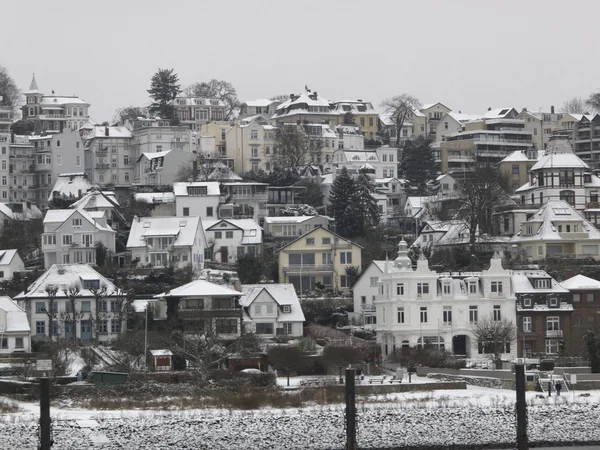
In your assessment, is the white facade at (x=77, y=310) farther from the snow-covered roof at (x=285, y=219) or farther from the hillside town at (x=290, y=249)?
the snow-covered roof at (x=285, y=219)

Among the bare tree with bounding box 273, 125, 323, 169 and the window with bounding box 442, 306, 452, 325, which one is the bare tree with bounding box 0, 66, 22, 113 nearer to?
the bare tree with bounding box 273, 125, 323, 169

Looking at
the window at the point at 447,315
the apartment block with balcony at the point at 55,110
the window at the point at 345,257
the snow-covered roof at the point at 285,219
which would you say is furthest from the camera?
the apartment block with balcony at the point at 55,110

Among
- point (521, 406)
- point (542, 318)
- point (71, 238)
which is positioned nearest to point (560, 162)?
point (542, 318)

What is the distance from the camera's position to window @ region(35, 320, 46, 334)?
87750 mm

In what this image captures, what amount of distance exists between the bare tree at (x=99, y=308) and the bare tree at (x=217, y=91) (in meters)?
78.7

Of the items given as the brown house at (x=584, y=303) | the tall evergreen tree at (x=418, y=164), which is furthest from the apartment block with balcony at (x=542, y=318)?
the tall evergreen tree at (x=418, y=164)

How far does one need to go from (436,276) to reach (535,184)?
31.5 metres

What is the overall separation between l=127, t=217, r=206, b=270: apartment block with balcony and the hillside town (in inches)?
5.3

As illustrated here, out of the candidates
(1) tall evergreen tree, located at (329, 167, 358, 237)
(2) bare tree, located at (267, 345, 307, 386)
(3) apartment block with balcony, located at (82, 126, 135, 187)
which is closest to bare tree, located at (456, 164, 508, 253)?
(1) tall evergreen tree, located at (329, 167, 358, 237)

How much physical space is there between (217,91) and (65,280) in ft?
273

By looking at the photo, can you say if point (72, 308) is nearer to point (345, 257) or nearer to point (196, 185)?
point (345, 257)

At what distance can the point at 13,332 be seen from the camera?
8475 centimetres

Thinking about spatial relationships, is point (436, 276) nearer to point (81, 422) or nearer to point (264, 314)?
point (264, 314)

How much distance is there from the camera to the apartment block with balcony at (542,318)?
8644cm
